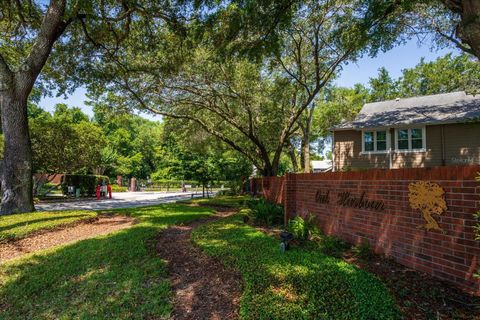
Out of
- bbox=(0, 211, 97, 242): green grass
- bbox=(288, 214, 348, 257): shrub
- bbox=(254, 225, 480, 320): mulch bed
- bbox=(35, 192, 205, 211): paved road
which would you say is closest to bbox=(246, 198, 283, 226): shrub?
bbox=(288, 214, 348, 257): shrub

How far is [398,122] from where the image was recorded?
1446 centimetres

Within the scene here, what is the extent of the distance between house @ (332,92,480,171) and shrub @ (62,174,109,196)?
65.8 ft

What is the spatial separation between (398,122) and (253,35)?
9380mm

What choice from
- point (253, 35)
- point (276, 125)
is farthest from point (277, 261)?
point (276, 125)

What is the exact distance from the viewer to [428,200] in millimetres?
3832

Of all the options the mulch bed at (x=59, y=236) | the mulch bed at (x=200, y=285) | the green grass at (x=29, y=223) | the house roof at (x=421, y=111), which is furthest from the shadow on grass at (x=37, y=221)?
the house roof at (x=421, y=111)

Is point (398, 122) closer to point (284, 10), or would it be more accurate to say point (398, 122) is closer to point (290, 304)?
point (284, 10)

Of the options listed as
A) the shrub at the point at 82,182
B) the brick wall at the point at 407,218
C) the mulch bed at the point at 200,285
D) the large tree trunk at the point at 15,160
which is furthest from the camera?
the shrub at the point at 82,182

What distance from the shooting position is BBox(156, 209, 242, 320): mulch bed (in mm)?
3434

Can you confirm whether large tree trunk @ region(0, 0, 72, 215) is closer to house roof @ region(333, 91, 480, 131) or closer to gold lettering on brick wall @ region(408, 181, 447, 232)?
gold lettering on brick wall @ region(408, 181, 447, 232)

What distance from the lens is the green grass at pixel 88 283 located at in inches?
142

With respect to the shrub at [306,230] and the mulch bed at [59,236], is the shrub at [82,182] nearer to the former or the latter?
the mulch bed at [59,236]

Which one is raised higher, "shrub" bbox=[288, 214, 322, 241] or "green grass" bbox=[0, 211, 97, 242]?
"shrub" bbox=[288, 214, 322, 241]

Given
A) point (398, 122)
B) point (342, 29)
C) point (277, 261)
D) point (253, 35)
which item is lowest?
point (277, 261)
